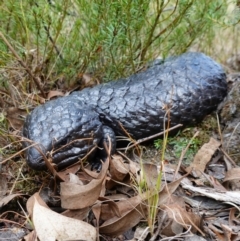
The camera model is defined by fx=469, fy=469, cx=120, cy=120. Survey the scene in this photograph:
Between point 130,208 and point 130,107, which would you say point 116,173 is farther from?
point 130,107

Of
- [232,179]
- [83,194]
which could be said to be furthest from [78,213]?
[232,179]

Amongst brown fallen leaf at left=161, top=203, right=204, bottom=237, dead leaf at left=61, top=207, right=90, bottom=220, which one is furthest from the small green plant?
dead leaf at left=61, top=207, right=90, bottom=220

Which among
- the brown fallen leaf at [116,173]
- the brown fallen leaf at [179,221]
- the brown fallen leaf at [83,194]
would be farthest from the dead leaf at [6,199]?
the brown fallen leaf at [179,221]

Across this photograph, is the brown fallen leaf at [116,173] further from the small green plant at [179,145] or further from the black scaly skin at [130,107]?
the small green plant at [179,145]

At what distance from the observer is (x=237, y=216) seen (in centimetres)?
266

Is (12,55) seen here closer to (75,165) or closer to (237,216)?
(75,165)

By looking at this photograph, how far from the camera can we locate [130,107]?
3.46 metres

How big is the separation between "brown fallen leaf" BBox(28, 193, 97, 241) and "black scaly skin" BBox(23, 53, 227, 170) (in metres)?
0.45

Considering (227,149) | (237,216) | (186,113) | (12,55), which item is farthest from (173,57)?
(237,216)

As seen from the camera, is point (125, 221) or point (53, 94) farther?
point (53, 94)

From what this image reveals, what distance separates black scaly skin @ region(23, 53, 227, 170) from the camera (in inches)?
119

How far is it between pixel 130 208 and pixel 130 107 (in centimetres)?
106

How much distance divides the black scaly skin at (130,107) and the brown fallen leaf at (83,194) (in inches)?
12.5

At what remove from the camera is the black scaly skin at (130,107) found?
301cm
